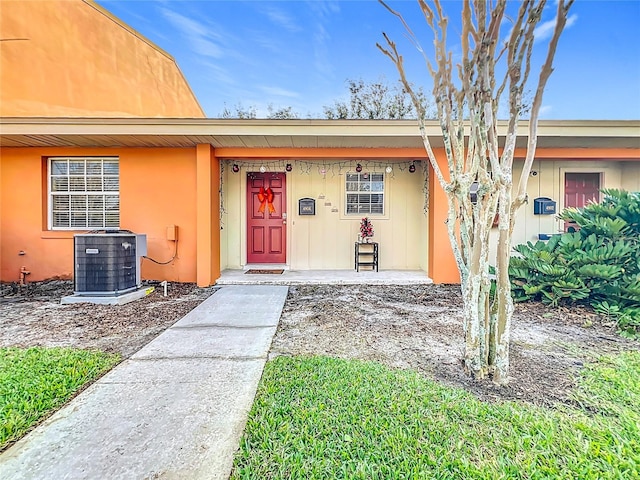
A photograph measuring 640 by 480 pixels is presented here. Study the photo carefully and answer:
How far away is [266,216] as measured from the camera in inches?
283

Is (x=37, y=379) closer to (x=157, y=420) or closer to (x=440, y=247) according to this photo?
(x=157, y=420)

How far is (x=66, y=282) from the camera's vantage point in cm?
584

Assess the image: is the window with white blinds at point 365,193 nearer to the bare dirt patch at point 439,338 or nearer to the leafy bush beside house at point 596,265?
the bare dirt patch at point 439,338

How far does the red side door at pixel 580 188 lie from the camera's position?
22.3 feet

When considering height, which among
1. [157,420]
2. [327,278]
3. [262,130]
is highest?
[262,130]

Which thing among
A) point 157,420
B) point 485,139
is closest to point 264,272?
point 157,420

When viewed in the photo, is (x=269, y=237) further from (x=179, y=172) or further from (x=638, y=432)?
(x=638, y=432)

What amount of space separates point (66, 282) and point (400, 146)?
636 cm

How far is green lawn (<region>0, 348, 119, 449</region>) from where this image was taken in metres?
1.90

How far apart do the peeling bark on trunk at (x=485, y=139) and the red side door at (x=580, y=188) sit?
19.4 ft

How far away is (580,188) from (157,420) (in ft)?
27.3

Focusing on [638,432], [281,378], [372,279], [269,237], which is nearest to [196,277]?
[269,237]

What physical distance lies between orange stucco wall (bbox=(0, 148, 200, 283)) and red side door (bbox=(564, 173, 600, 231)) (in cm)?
749

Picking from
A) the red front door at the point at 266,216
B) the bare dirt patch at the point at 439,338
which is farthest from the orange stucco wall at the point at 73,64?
the bare dirt patch at the point at 439,338
